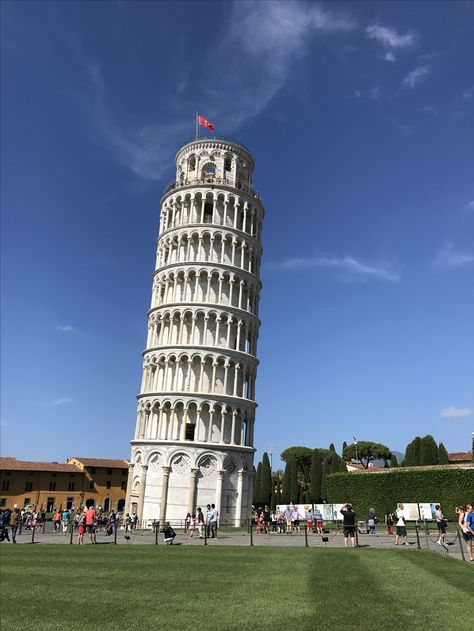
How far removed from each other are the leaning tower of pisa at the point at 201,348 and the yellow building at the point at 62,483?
38891 millimetres

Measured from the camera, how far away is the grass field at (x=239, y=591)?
1020 centimetres

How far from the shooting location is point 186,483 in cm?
4412

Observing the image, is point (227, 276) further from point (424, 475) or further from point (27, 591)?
point (27, 591)

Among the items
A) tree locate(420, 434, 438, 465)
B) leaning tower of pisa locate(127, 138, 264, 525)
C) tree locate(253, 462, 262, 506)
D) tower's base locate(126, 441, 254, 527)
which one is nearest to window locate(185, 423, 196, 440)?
leaning tower of pisa locate(127, 138, 264, 525)

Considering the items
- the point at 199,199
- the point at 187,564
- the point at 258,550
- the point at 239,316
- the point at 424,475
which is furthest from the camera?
the point at 199,199

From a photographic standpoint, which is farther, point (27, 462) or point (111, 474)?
point (111, 474)

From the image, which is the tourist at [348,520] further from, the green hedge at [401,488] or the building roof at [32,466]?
the building roof at [32,466]

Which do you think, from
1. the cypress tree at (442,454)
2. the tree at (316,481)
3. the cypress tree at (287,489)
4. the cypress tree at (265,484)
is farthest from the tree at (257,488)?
the cypress tree at (442,454)

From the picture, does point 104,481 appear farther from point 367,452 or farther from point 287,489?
point 367,452

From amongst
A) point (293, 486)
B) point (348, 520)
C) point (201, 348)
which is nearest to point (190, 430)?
point (201, 348)

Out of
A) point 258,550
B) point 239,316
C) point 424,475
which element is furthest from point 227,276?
point 258,550

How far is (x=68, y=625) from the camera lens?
33.6 ft

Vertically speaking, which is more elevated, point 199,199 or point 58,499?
point 199,199

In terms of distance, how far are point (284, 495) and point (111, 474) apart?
35.3 meters
